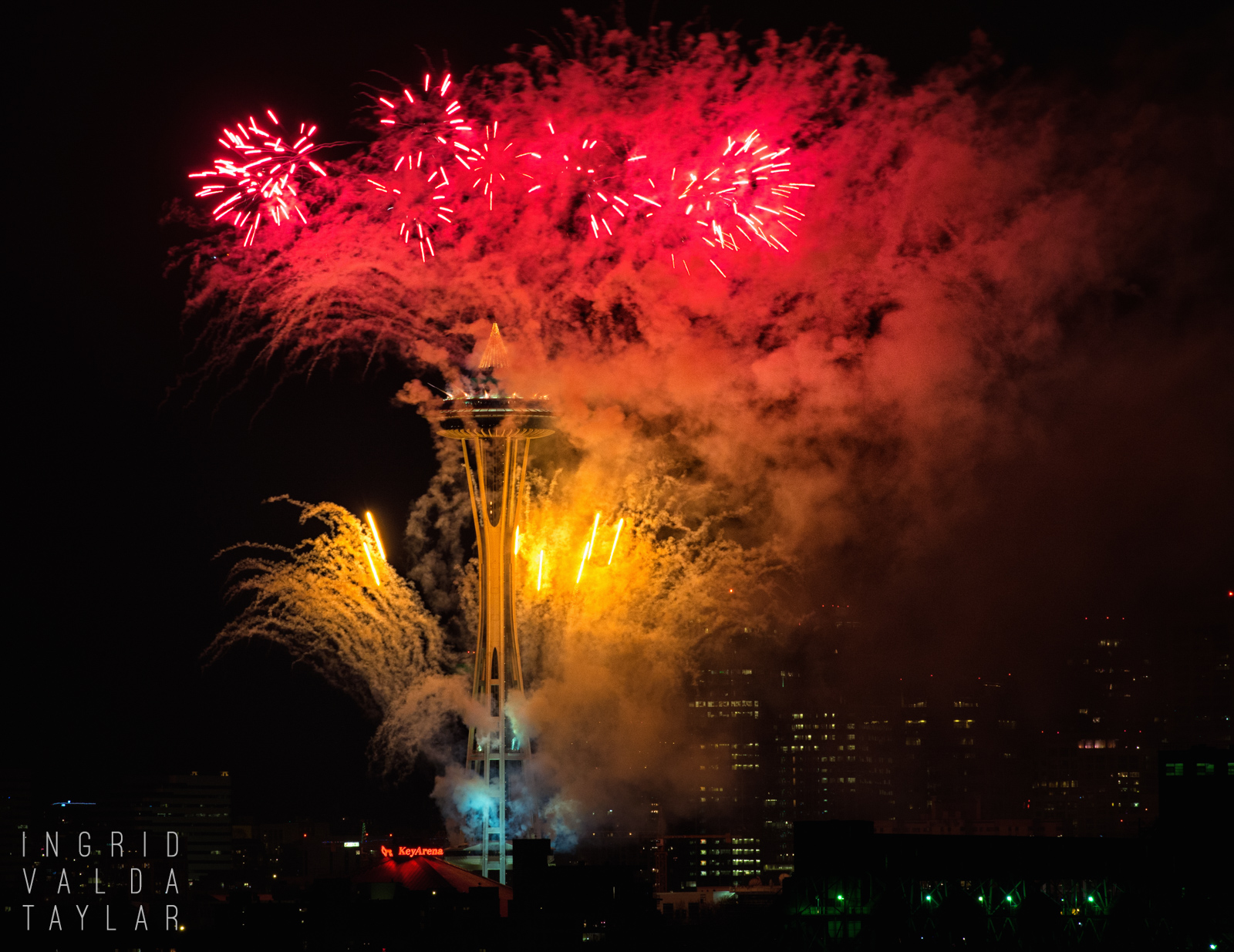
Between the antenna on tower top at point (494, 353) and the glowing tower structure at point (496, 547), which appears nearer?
the antenna on tower top at point (494, 353)

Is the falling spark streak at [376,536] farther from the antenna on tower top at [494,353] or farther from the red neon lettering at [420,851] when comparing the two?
the red neon lettering at [420,851]

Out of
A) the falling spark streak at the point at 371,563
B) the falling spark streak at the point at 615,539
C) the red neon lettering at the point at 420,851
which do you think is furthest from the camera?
the red neon lettering at the point at 420,851

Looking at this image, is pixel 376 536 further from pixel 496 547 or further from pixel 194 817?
pixel 194 817

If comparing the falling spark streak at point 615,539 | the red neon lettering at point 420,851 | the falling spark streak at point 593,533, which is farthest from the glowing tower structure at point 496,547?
the red neon lettering at point 420,851

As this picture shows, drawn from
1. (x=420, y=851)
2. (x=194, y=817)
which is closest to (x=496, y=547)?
(x=420, y=851)

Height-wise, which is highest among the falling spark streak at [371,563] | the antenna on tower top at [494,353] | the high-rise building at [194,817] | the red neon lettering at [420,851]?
the antenna on tower top at [494,353]

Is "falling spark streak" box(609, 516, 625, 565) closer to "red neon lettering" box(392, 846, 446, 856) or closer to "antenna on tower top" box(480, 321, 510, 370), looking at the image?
"antenna on tower top" box(480, 321, 510, 370)
